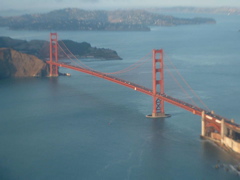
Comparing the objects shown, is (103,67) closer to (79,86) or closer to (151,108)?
(79,86)

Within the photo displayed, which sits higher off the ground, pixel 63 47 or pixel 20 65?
pixel 63 47

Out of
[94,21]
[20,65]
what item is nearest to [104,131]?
[20,65]

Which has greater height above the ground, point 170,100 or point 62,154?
point 170,100

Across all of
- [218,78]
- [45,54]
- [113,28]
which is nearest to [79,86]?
[218,78]

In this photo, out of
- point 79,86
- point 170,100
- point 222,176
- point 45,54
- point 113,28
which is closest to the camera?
point 222,176

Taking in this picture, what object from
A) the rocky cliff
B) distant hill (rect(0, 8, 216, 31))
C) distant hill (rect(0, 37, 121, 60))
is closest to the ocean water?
the rocky cliff

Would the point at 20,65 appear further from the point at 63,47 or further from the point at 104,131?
the point at 104,131

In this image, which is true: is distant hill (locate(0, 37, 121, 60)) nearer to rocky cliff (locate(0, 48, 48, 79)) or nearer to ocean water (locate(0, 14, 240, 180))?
rocky cliff (locate(0, 48, 48, 79))

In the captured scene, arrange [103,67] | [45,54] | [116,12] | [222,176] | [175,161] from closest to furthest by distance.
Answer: [222,176]
[175,161]
[103,67]
[45,54]
[116,12]
